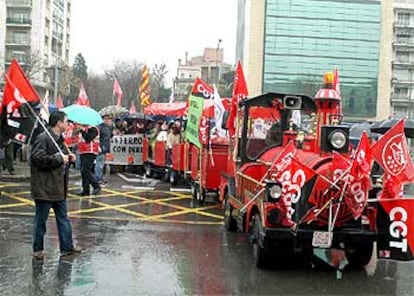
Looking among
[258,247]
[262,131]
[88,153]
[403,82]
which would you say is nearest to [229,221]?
[262,131]

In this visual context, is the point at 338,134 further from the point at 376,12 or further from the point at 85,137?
the point at 376,12

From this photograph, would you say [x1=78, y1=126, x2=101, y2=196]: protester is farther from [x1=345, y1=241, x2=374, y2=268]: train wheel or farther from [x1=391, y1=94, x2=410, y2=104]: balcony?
[x1=391, y1=94, x2=410, y2=104]: balcony

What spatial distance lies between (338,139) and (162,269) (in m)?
2.59

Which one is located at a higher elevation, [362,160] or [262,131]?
[262,131]

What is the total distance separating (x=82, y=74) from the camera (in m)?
88.3

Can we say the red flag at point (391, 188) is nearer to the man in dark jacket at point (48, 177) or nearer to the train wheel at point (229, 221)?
the train wheel at point (229, 221)

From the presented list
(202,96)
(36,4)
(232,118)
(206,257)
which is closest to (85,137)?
(202,96)

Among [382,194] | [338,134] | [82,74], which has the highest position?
[82,74]

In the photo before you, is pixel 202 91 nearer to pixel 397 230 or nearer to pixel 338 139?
pixel 338 139

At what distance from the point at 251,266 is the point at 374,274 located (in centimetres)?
152

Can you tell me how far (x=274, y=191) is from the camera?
23.6 ft

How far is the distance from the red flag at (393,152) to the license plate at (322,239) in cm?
98

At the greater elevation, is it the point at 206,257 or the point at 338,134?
the point at 338,134

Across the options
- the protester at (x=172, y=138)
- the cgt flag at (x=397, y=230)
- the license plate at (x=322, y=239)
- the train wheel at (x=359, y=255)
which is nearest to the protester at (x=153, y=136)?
the protester at (x=172, y=138)
